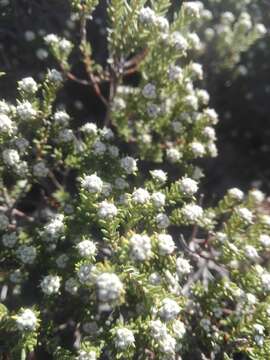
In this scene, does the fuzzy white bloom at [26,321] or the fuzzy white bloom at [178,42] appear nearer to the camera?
the fuzzy white bloom at [26,321]

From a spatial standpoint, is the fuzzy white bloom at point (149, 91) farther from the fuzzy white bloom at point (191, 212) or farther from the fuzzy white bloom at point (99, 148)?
the fuzzy white bloom at point (191, 212)

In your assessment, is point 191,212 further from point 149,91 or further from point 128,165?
point 149,91

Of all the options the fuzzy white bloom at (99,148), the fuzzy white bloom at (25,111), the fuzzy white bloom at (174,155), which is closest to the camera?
the fuzzy white bloom at (25,111)

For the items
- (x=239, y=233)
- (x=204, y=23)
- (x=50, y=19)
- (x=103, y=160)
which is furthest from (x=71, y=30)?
(x=239, y=233)

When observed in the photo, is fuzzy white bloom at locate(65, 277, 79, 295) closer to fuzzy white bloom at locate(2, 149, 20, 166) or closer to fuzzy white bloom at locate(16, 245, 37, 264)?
fuzzy white bloom at locate(16, 245, 37, 264)

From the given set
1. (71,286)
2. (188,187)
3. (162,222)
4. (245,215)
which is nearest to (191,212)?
(188,187)

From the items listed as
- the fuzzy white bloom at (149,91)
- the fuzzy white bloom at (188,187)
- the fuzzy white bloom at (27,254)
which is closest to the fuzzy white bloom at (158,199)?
the fuzzy white bloom at (188,187)
